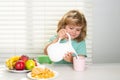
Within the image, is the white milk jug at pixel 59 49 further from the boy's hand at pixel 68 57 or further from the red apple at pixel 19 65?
the red apple at pixel 19 65

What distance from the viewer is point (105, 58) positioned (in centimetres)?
272

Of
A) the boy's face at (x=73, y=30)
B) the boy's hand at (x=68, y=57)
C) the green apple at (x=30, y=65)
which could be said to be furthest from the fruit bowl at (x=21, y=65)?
the boy's face at (x=73, y=30)

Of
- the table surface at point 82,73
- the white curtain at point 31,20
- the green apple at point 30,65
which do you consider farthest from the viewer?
the white curtain at point 31,20

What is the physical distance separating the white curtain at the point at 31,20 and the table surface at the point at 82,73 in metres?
0.79

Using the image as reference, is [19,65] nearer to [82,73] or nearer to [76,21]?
[82,73]

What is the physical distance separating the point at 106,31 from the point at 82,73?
3.43 feet

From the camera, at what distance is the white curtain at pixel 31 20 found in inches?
103

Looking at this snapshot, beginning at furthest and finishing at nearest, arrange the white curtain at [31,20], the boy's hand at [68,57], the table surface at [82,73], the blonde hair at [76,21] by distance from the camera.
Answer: the white curtain at [31,20]
the blonde hair at [76,21]
the boy's hand at [68,57]
the table surface at [82,73]

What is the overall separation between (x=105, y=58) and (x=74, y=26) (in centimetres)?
83

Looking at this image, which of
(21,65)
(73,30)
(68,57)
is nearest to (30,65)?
(21,65)


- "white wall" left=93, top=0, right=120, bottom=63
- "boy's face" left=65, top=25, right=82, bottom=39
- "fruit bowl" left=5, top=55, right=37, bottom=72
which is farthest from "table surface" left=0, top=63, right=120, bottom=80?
"white wall" left=93, top=0, right=120, bottom=63

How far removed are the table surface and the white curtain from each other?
79cm

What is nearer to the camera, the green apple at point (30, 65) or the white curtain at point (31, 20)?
the green apple at point (30, 65)

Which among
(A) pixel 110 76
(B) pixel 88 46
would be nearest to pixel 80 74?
(A) pixel 110 76
